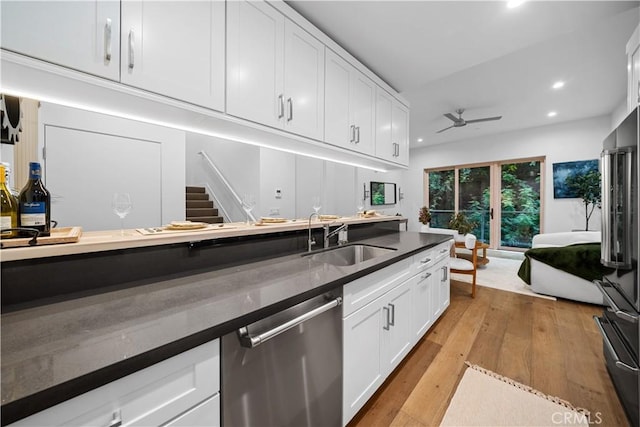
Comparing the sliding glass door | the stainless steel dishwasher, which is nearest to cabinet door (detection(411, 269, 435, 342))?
the stainless steel dishwasher

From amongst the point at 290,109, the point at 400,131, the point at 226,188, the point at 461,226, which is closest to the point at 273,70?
the point at 290,109

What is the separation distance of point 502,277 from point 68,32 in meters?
5.44

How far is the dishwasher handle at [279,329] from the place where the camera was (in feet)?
2.67

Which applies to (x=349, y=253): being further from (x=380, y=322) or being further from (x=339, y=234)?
(x=380, y=322)

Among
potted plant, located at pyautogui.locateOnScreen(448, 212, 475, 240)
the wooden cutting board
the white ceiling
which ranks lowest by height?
potted plant, located at pyautogui.locateOnScreen(448, 212, 475, 240)

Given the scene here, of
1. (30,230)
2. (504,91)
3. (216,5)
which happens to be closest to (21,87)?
(30,230)

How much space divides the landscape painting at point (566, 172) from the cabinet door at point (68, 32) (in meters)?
7.28

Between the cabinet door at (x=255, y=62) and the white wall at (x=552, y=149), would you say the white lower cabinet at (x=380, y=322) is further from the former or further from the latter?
the white wall at (x=552, y=149)

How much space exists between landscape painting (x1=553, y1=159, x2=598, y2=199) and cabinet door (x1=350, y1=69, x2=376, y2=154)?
5.29 meters

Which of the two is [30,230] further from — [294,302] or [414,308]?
[414,308]

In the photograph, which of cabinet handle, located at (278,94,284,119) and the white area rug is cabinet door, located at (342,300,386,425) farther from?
the white area rug

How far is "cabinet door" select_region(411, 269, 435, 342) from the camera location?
1974mm

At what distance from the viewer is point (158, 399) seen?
2.13ft

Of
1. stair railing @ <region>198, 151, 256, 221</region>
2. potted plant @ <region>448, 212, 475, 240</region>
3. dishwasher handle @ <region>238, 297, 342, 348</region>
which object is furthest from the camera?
potted plant @ <region>448, 212, 475, 240</region>
